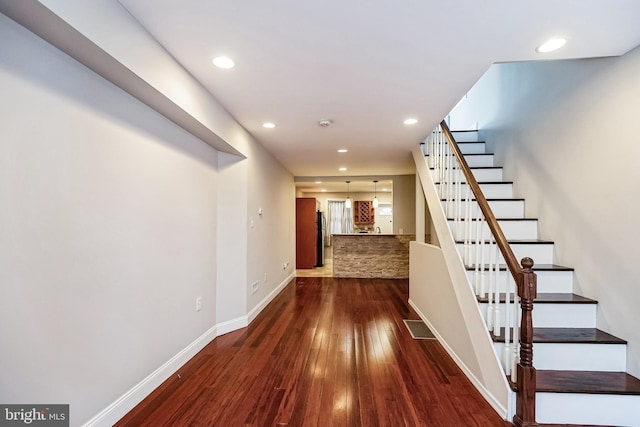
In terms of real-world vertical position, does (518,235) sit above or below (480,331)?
above

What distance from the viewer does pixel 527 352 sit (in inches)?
67.6

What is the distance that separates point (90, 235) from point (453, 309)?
2.89 m

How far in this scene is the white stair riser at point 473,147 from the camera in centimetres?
392

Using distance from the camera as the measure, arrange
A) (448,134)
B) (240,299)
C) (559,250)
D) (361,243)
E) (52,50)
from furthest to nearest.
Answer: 1. (361,243)
2. (240,299)
3. (448,134)
4. (559,250)
5. (52,50)

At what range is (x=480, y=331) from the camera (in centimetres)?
214

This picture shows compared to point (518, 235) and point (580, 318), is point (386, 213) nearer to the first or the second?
point (518, 235)

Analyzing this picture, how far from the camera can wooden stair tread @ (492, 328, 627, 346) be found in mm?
1919

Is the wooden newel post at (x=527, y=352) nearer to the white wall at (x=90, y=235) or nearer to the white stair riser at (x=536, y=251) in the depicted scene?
the white stair riser at (x=536, y=251)

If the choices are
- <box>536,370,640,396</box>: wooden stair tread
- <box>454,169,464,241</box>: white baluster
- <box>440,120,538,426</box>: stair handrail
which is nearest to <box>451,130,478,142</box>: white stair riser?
<box>454,169,464,241</box>: white baluster

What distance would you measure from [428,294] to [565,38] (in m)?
2.73

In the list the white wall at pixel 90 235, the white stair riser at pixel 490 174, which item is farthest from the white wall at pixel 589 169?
the white wall at pixel 90 235

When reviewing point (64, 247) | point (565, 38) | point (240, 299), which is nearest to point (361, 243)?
point (240, 299)

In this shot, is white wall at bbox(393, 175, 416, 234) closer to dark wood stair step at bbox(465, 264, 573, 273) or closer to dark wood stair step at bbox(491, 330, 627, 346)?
dark wood stair step at bbox(465, 264, 573, 273)

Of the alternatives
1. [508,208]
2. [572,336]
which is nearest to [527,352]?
[572,336]
